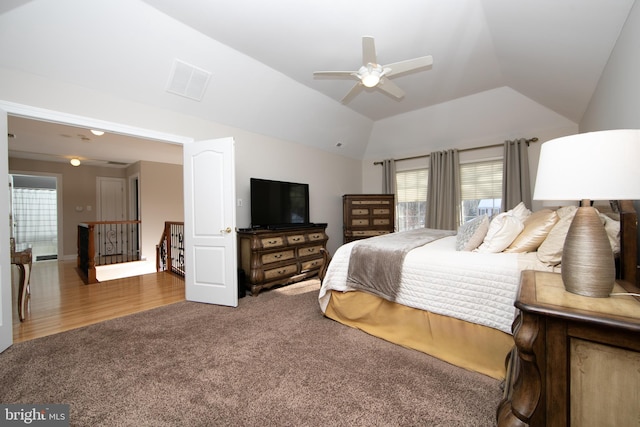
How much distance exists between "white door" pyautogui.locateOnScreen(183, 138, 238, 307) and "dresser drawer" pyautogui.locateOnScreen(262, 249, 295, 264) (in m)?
0.55

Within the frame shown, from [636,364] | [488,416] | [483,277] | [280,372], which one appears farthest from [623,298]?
[280,372]

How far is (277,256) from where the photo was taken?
12.3 ft

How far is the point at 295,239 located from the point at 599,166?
133 inches

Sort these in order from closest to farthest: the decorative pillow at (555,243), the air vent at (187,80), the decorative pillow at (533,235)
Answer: the decorative pillow at (555,243), the decorative pillow at (533,235), the air vent at (187,80)

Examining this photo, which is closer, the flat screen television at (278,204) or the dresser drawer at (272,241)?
the dresser drawer at (272,241)

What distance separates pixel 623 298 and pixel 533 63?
2824 millimetres

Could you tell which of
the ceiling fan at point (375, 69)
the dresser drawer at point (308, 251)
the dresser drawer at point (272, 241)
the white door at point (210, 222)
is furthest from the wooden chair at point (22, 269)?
the ceiling fan at point (375, 69)

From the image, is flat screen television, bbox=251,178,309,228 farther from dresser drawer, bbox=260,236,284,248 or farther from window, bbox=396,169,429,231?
window, bbox=396,169,429,231

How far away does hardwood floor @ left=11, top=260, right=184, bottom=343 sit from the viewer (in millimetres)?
2650

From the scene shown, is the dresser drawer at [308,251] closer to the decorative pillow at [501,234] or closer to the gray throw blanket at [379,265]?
the gray throw blanket at [379,265]

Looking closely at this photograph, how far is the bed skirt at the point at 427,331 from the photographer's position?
1.75 m

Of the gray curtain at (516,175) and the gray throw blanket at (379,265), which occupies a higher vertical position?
the gray curtain at (516,175)

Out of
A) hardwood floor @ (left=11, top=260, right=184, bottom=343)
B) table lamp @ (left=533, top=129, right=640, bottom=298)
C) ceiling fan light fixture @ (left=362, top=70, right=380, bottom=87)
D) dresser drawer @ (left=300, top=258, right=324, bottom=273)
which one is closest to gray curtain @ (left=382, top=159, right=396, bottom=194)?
dresser drawer @ (left=300, top=258, right=324, bottom=273)

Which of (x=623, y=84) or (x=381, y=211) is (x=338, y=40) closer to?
(x=623, y=84)
